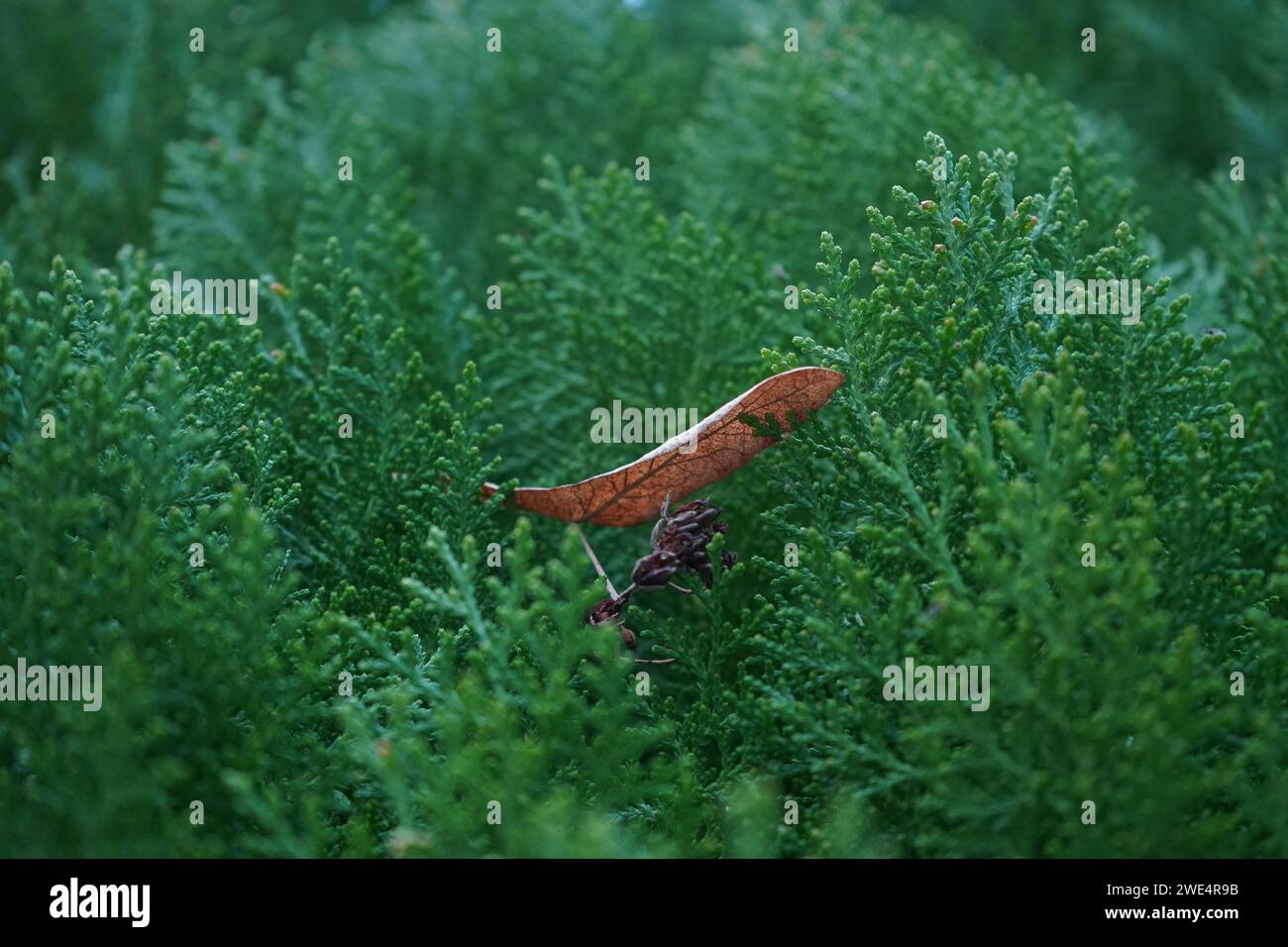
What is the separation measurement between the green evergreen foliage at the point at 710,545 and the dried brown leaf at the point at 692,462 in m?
0.06

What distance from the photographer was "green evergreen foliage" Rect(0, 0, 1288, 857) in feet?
4.43

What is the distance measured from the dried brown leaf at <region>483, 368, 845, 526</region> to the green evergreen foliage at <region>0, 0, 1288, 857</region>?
0.19ft

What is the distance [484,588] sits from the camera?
182cm

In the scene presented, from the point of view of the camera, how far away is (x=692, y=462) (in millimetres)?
1770

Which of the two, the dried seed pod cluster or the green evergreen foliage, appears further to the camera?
the dried seed pod cluster

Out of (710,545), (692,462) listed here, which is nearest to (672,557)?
(710,545)

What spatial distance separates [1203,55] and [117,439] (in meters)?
3.29

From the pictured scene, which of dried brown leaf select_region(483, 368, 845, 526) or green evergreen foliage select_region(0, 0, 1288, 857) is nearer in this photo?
green evergreen foliage select_region(0, 0, 1288, 857)

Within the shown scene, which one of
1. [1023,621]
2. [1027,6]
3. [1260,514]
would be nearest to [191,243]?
[1023,621]

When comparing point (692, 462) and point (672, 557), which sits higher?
point (692, 462)

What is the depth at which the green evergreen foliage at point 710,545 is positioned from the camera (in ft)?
4.43

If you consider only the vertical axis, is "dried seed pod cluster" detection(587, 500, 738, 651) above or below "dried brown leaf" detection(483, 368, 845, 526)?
below

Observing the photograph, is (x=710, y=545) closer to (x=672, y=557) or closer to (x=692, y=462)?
(x=672, y=557)

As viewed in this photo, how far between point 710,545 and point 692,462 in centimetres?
18
